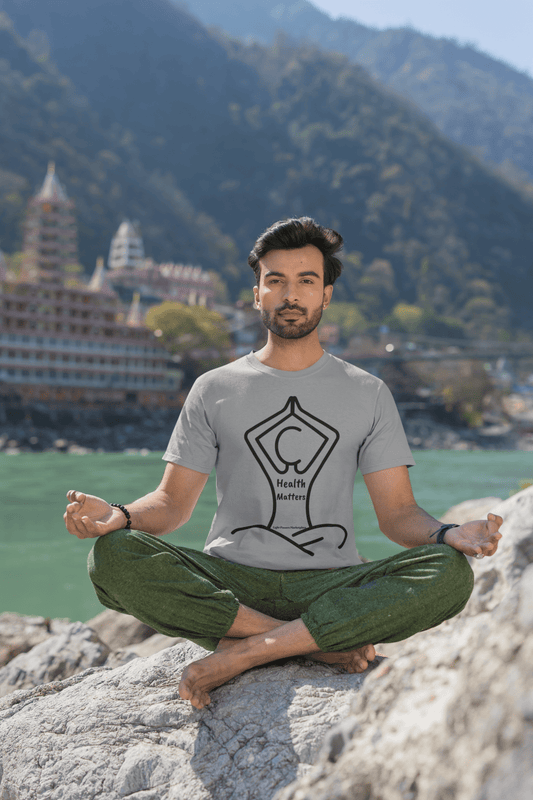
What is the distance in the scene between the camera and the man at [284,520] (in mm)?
1564

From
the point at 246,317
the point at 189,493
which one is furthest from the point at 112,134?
the point at 189,493

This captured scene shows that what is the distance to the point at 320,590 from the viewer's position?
1.68 m

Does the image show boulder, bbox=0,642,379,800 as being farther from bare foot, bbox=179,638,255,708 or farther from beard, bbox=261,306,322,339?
beard, bbox=261,306,322,339

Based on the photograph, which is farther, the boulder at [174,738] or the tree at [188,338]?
the tree at [188,338]

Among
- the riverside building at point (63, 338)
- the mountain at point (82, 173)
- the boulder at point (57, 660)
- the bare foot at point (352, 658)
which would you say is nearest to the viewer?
the bare foot at point (352, 658)

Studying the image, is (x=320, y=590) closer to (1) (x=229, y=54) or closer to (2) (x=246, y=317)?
(2) (x=246, y=317)

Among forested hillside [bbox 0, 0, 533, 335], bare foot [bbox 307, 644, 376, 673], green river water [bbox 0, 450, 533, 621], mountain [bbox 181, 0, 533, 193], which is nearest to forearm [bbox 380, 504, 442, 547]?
bare foot [bbox 307, 644, 376, 673]

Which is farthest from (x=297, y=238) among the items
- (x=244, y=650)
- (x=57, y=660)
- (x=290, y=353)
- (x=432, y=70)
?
(x=432, y=70)

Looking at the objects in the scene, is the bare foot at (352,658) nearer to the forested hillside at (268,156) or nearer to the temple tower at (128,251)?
the temple tower at (128,251)

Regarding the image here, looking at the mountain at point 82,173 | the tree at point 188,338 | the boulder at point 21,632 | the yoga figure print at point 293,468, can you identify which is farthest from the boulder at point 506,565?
the mountain at point 82,173

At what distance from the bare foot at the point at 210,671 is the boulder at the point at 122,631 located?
3.17 m

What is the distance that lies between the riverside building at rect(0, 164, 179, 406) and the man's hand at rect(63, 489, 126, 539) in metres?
27.4

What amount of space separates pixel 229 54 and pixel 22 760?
298 feet

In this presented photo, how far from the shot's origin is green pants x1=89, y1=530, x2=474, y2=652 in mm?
1549
